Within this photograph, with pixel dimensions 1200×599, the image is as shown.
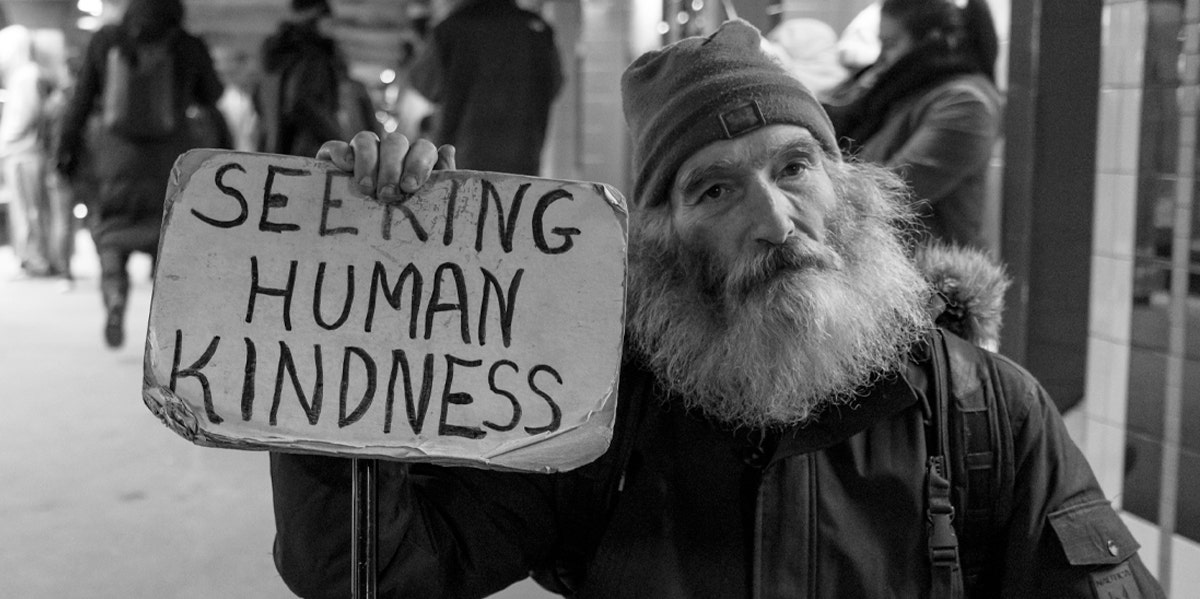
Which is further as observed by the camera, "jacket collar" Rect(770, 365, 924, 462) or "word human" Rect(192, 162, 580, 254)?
"jacket collar" Rect(770, 365, 924, 462)

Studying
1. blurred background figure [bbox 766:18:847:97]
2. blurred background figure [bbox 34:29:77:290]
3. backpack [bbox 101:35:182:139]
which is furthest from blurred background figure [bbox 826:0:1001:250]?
blurred background figure [bbox 34:29:77:290]

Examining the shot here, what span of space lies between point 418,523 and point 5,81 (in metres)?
9.99

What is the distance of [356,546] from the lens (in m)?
1.35

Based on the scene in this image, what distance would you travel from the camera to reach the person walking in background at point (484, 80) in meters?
5.12

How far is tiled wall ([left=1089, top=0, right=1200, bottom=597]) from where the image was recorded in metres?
2.75

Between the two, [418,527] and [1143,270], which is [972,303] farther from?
[1143,270]

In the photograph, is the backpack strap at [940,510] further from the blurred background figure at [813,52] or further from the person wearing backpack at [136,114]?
the person wearing backpack at [136,114]

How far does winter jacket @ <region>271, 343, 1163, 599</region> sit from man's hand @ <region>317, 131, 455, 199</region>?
0.33m

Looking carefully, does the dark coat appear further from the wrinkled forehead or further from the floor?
the wrinkled forehead

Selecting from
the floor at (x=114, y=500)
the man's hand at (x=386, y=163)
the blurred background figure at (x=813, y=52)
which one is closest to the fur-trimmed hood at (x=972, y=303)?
the man's hand at (x=386, y=163)

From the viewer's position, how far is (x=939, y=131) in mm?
3379

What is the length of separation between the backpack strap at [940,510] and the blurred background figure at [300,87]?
4540 mm

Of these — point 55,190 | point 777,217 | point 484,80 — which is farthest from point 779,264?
point 55,190

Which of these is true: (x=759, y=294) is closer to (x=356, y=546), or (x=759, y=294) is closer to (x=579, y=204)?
(x=579, y=204)
